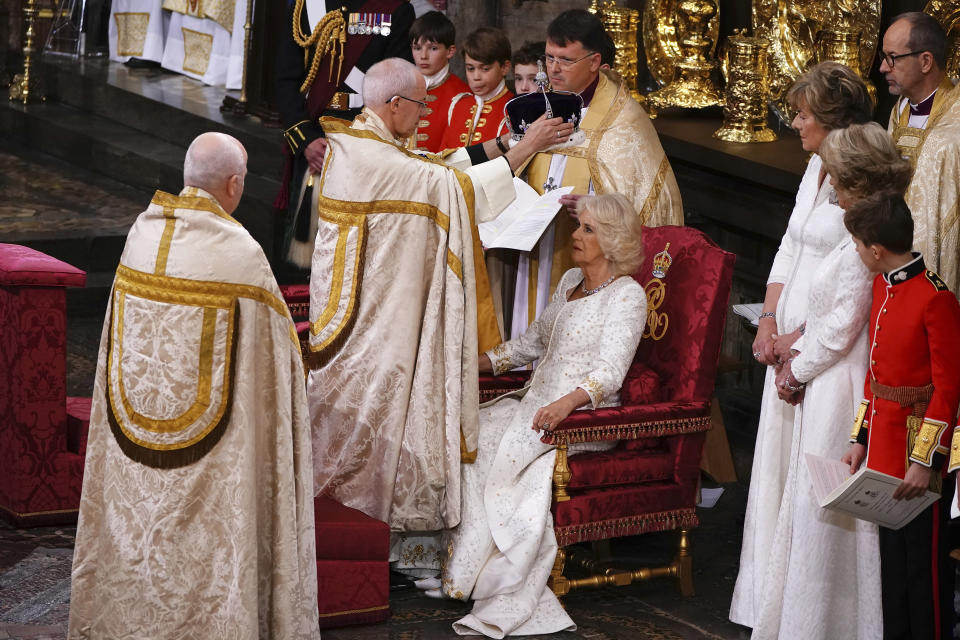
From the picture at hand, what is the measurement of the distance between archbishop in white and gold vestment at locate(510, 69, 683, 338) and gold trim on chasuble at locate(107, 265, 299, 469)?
1.98 m

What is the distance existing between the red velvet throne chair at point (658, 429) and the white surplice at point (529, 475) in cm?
8

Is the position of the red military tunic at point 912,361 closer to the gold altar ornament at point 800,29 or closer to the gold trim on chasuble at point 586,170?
the gold trim on chasuble at point 586,170

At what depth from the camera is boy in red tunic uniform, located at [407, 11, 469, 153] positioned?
6.18 meters

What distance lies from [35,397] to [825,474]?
2.88 metres

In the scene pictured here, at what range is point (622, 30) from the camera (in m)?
7.46

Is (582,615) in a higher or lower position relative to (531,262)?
lower

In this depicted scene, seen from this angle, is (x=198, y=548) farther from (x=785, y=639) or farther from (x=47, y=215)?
(x=47, y=215)

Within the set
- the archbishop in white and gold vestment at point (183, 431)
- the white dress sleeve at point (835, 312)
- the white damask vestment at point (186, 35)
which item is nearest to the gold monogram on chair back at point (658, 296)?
the white dress sleeve at point (835, 312)

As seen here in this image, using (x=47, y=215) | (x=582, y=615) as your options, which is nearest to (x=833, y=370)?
(x=582, y=615)

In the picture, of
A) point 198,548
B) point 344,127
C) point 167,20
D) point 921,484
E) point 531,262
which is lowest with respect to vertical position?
point 198,548

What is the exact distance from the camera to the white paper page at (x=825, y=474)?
400 cm

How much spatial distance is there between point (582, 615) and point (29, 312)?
7.42 feet

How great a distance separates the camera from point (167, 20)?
11898 millimetres

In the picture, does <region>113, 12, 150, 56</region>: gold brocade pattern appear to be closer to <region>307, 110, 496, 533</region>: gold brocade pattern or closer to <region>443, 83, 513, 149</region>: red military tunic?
<region>443, 83, 513, 149</region>: red military tunic
